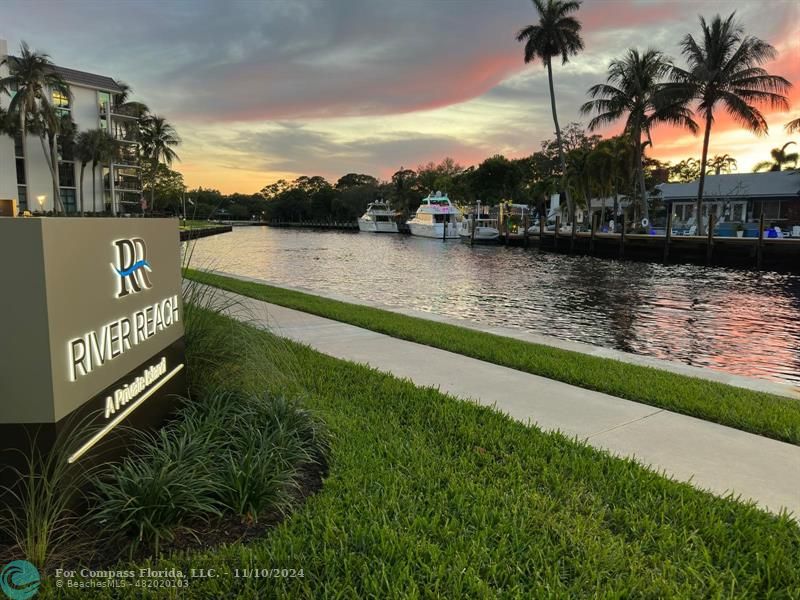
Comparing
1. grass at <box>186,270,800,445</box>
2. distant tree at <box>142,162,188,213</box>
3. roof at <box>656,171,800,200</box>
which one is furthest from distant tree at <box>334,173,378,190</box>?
grass at <box>186,270,800,445</box>

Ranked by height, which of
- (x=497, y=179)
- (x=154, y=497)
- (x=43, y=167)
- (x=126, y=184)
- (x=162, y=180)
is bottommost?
(x=154, y=497)

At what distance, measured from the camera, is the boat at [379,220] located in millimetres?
98562

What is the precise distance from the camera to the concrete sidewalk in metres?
3.83

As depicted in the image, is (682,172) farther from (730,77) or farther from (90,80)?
(90,80)

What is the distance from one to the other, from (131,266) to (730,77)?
41386mm

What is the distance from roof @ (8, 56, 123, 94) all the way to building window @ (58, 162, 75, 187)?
10562 millimetres

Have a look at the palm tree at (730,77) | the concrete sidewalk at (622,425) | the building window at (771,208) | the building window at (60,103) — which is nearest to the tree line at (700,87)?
the palm tree at (730,77)

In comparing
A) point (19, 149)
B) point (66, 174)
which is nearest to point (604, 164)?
point (66, 174)

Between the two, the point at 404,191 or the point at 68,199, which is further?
the point at 404,191

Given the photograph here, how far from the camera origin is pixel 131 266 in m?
3.24

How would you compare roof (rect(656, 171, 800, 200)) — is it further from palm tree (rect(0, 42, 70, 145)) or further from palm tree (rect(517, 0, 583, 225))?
palm tree (rect(0, 42, 70, 145))

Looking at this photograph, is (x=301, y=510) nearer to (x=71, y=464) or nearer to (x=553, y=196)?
(x=71, y=464)

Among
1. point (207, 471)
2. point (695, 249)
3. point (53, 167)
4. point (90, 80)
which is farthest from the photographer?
point (90, 80)

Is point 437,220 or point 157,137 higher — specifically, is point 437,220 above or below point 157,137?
below
